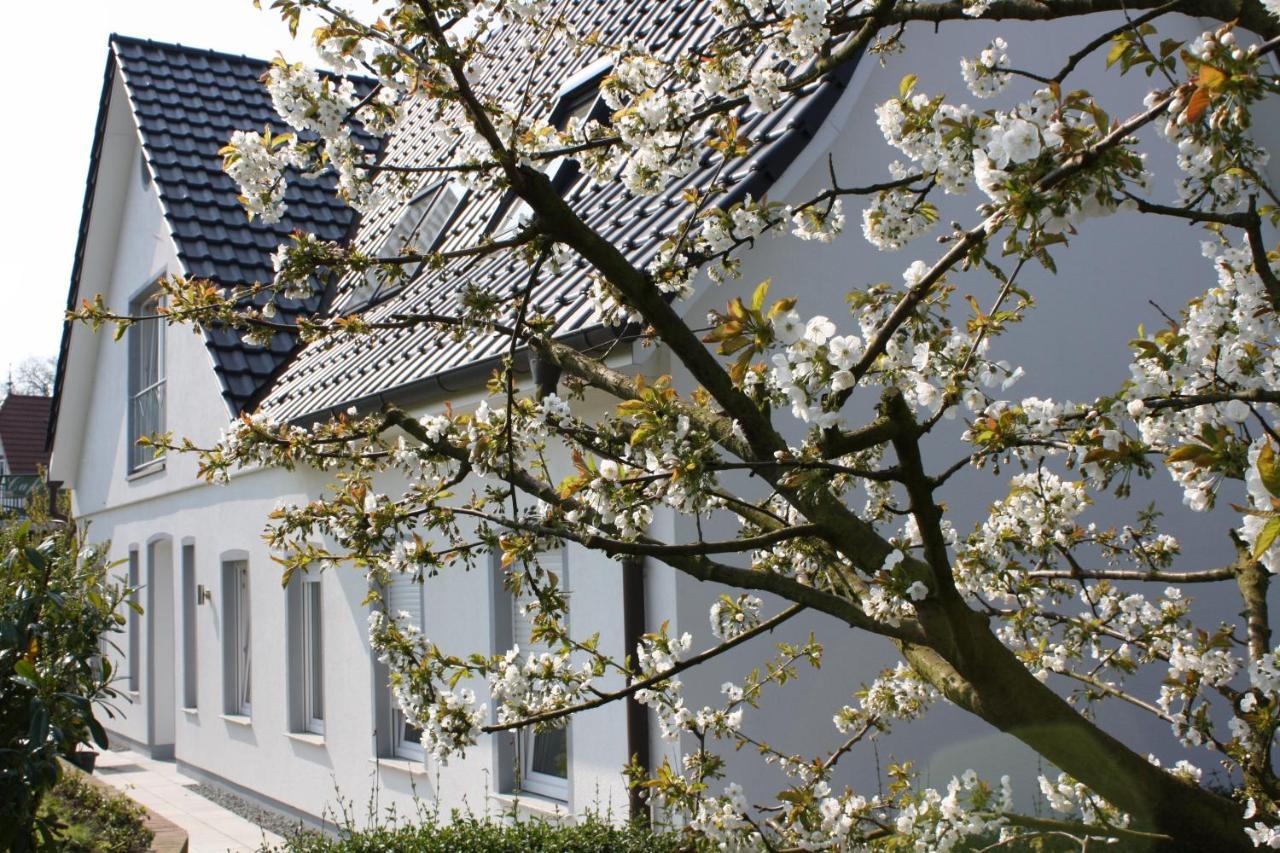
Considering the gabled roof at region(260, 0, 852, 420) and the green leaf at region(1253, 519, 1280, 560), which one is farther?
the gabled roof at region(260, 0, 852, 420)

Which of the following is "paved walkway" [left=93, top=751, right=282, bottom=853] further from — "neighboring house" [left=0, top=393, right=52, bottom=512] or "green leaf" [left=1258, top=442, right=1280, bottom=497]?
"neighboring house" [left=0, top=393, right=52, bottom=512]

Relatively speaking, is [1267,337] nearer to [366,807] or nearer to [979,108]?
[979,108]

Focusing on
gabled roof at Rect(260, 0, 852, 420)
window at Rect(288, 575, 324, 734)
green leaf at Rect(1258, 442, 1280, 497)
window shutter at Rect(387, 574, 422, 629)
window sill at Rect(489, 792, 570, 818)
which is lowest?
window sill at Rect(489, 792, 570, 818)

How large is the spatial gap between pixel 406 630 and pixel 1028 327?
507cm

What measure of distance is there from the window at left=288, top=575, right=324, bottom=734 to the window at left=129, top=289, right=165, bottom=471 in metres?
5.09

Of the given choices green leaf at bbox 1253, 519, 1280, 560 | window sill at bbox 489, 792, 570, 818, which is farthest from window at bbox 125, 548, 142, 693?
green leaf at bbox 1253, 519, 1280, 560

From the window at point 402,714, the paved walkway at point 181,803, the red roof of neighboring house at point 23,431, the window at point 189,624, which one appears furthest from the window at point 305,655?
the red roof of neighboring house at point 23,431

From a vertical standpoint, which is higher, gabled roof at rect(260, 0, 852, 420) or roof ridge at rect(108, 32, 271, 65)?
roof ridge at rect(108, 32, 271, 65)

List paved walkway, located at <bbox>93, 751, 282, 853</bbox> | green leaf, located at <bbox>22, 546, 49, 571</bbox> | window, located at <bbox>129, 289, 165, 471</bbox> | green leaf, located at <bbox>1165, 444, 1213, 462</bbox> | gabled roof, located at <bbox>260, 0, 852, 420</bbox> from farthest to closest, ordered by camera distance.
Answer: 1. window, located at <bbox>129, 289, 165, 471</bbox>
2. paved walkway, located at <bbox>93, 751, 282, 853</bbox>
3. gabled roof, located at <bbox>260, 0, 852, 420</bbox>
4. green leaf, located at <bbox>22, 546, 49, 571</bbox>
5. green leaf, located at <bbox>1165, 444, 1213, 462</bbox>

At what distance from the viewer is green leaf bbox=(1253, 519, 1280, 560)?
69.1 inches

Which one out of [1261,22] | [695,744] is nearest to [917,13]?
[1261,22]

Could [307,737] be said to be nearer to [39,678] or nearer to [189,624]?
[189,624]

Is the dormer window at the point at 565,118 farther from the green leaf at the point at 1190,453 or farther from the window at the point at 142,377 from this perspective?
the window at the point at 142,377

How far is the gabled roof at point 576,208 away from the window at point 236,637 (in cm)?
230
